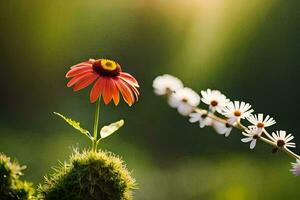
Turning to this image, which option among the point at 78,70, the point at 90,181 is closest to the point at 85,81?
the point at 78,70

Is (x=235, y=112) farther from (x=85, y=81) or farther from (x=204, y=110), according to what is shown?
(x=85, y=81)

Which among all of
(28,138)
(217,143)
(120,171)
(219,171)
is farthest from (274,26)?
(120,171)

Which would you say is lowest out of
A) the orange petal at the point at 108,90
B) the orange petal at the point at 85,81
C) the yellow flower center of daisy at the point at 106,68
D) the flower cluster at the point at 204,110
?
the flower cluster at the point at 204,110

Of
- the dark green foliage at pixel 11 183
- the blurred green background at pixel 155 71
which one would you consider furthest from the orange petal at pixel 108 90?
the blurred green background at pixel 155 71

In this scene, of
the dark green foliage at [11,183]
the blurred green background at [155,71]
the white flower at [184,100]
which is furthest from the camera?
the blurred green background at [155,71]

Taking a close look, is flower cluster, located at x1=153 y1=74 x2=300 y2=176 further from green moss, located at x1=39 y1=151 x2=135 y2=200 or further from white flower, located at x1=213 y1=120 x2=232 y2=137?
green moss, located at x1=39 y1=151 x2=135 y2=200

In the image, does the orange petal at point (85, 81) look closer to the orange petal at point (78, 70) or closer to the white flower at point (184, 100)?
the orange petal at point (78, 70)
